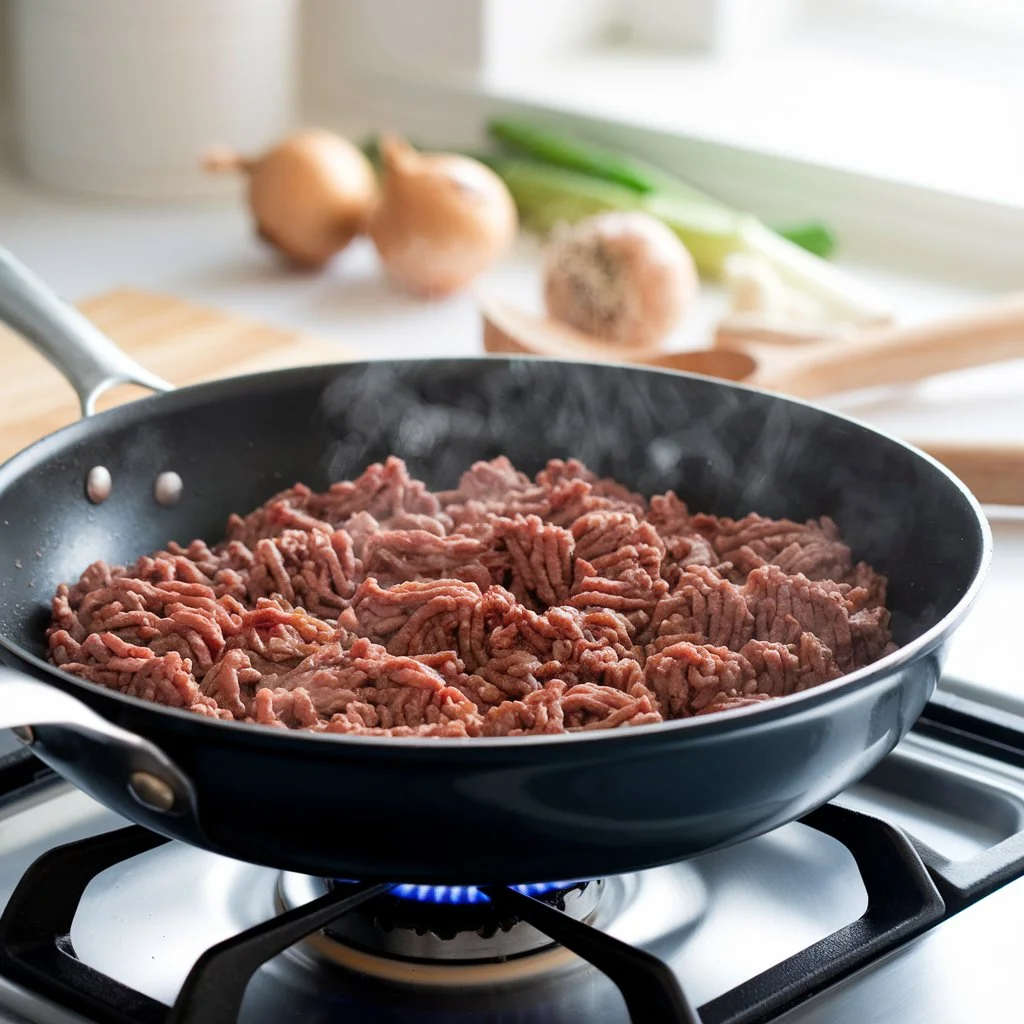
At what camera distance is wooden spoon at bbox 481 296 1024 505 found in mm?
1546

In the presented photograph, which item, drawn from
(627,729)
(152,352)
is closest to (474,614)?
(627,729)

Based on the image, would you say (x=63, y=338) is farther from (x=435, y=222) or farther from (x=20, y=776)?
(x=435, y=222)

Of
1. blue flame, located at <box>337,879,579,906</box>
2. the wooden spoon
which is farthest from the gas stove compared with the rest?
the wooden spoon

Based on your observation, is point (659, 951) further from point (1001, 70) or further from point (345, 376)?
point (1001, 70)

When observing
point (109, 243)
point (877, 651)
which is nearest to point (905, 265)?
point (109, 243)

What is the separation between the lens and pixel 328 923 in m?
0.85

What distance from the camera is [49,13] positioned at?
88.4 inches

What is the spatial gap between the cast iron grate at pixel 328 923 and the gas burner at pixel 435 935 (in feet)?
0.10

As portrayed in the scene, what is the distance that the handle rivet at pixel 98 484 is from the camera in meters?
1.15

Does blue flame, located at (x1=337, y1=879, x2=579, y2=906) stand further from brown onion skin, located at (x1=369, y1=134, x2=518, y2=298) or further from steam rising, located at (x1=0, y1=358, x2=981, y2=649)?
brown onion skin, located at (x1=369, y1=134, x2=518, y2=298)

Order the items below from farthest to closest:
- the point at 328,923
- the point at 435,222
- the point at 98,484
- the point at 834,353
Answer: the point at 435,222, the point at 834,353, the point at 98,484, the point at 328,923

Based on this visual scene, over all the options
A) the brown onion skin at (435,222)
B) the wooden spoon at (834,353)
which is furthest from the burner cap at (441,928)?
the brown onion skin at (435,222)

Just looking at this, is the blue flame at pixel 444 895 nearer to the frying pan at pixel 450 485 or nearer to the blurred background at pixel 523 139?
the frying pan at pixel 450 485

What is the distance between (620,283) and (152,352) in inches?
21.0
